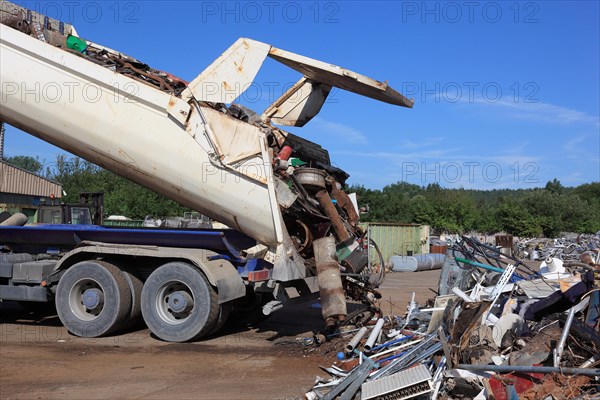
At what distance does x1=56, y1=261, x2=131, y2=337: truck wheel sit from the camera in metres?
7.63

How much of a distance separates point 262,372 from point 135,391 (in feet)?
4.51

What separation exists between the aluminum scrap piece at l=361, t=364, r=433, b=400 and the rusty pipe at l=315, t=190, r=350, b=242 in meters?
2.76

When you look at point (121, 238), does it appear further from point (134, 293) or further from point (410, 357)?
point (410, 357)

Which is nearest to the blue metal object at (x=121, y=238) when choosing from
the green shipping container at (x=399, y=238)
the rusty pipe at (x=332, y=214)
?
the rusty pipe at (x=332, y=214)

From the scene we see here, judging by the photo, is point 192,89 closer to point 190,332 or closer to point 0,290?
point 190,332

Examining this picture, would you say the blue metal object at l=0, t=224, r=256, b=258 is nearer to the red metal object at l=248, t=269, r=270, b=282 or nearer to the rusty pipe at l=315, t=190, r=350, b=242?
the red metal object at l=248, t=269, r=270, b=282

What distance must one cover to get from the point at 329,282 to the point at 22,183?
26.5 m

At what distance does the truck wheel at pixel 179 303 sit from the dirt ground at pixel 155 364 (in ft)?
0.68

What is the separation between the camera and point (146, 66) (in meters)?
7.75

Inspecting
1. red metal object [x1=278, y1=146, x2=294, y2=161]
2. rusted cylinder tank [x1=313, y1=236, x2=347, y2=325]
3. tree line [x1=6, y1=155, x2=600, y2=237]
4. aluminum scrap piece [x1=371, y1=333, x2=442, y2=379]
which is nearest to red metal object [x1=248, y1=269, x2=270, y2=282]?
rusted cylinder tank [x1=313, y1=236, x2=347, y2=325]

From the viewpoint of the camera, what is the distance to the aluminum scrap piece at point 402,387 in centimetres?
489

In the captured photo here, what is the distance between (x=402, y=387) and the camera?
4.88 m

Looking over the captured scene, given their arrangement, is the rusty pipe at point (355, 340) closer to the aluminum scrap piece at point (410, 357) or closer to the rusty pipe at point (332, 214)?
the aluminum scrap piece at point (410, 357)

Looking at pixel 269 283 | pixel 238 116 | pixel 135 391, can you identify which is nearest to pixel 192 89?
pixel 238 116
